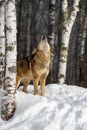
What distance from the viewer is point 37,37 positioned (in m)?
24.5

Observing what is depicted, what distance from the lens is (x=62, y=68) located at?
13203 mm

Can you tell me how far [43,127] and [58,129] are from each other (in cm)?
32

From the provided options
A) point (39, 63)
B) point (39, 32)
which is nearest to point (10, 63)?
point (39, 63)

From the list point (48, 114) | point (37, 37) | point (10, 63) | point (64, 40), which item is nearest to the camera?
point (48, 114)

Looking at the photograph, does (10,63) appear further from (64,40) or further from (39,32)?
(39,32)

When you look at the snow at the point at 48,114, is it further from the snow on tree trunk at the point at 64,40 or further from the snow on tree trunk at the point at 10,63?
the snow on tree trunk at the point at 64,40

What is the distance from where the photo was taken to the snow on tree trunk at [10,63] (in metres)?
9.15

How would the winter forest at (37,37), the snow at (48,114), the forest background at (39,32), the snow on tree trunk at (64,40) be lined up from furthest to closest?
the forest background at (39,32)
the snow on tree trunk at (64,40)
the winter forest at (37,37)
the snow at (48,114)

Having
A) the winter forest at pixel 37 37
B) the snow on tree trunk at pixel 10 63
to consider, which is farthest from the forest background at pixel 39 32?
the snow on tree trunk at pixel 10 63

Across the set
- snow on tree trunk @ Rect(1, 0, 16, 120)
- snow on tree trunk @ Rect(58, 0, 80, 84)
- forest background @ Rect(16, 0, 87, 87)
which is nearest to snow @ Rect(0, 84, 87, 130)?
snow on tree trunk @ Rect(1, 0, 16, 120)

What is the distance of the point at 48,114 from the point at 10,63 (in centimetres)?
155

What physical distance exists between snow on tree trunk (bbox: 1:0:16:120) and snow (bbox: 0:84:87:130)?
185 mm

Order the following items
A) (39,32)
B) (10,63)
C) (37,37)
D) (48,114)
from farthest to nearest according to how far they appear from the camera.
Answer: (39,32) < (37,37) < (10,63) < (48,114)

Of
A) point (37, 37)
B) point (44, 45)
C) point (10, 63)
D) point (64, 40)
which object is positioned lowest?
point (37, 37)
